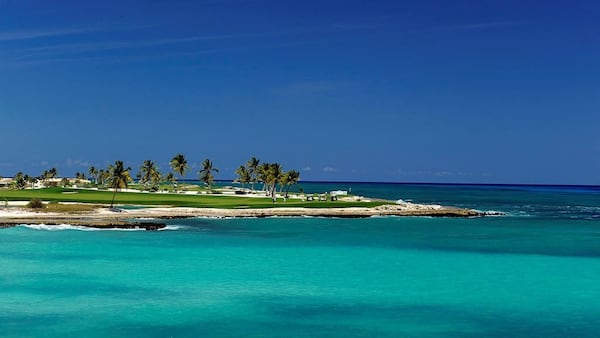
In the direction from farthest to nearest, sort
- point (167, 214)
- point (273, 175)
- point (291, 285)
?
point (273, 175), point (167, 214), point (291, 285)

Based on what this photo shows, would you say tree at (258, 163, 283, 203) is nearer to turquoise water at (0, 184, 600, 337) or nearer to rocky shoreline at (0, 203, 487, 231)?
rocky shoreline at (0, 203, 487, 231)

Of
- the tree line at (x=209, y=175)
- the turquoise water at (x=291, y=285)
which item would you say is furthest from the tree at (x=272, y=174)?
the turquoise water at (x=291, y=285)

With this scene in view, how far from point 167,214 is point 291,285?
6091cm

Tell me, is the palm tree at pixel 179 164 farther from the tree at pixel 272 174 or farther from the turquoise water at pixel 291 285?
the turquoise water at pixel 291 285

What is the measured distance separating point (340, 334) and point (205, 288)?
518 inches

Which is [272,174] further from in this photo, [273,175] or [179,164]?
[179,164]

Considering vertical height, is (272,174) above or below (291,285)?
above

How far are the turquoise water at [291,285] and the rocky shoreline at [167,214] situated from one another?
6.74 m

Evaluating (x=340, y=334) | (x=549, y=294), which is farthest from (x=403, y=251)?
(x=340, y=334)

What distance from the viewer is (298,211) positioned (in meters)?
110

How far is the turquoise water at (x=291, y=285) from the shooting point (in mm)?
31031

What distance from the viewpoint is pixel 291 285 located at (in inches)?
1625

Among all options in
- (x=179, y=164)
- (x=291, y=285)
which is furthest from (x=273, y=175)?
(x=291, y=285)

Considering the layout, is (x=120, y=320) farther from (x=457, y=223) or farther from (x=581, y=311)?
(x=457, y=223)
